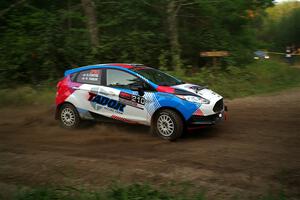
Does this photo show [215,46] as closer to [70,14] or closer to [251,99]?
[251,99]

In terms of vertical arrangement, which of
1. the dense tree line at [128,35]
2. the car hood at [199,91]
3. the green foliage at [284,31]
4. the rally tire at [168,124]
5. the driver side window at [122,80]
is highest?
the green foliage at [284,31]

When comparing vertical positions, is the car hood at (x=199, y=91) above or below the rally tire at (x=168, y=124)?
above

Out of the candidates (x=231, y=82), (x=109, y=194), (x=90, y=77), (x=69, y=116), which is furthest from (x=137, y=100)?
(x=231, y=82)

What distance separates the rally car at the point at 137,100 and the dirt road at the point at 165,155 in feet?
1.32

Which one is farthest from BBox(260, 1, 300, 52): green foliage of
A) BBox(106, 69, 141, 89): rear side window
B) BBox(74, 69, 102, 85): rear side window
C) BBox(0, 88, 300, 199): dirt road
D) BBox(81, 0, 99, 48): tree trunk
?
BBox(106, 69, 141, 89): rear side window

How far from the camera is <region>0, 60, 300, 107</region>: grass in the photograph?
618 inches

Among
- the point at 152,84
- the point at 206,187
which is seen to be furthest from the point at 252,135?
the point at 206,187

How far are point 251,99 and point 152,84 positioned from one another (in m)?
5.90

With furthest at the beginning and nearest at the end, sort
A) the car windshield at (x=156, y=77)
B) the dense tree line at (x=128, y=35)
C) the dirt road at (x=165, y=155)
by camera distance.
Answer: the dense tree line at (x=128, y=35), the car windshield at (x=156, y=77), the dirt road at (x=165, y=155)

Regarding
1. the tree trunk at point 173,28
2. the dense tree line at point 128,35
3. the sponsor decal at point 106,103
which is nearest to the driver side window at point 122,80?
the sponsor decal at point 106,103

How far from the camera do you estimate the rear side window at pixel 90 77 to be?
10.8 m

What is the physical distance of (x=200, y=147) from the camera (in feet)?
Result: 28.9

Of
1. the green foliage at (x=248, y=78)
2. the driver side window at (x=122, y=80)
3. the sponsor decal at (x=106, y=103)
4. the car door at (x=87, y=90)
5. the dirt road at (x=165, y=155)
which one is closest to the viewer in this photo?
the dirt road at (x=165, y=155)

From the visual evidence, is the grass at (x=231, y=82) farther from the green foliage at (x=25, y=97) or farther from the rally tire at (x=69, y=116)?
the rally tire at (x=69, y=116)
